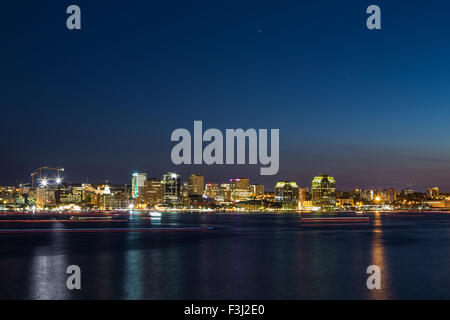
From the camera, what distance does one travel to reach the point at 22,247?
55.3m

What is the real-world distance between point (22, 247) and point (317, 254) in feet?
110

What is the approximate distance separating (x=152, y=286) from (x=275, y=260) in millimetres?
16175

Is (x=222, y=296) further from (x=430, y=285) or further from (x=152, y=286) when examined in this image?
(x=430, y=285)

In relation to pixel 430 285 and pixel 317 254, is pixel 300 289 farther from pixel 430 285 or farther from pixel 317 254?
pixel 317 254
